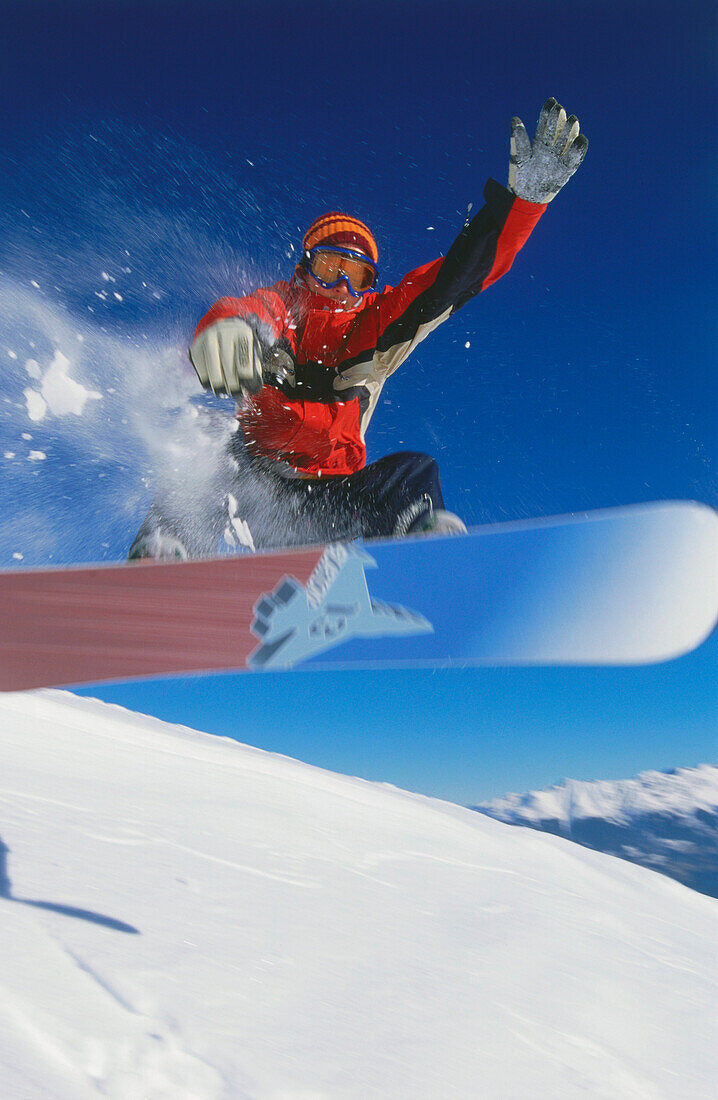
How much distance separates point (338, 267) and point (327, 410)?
59cm

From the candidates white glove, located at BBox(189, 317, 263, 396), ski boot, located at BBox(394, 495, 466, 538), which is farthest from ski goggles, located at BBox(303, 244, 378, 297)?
ski boot, located at BBox(394, 495, 466, 538)

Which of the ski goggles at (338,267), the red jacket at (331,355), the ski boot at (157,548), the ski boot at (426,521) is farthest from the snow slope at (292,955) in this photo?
the ski goggles at (338,267)

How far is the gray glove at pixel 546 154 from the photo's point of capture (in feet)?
6.55

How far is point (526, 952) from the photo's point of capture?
4625 millimetres

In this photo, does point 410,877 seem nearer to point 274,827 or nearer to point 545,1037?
point 274,827

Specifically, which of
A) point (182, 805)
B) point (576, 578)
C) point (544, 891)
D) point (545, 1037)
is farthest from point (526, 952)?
point (576, 578)

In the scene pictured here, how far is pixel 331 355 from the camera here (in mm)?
2516

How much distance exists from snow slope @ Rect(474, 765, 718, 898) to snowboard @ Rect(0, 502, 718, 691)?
52940 millimetres

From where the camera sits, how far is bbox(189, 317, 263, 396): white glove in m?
2.00

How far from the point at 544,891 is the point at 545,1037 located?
3282 millimetres

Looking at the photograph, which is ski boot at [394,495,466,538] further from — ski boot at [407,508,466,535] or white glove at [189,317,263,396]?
white glove at [189,317,263,396]

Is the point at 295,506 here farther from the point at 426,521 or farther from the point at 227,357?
the point at 227,357

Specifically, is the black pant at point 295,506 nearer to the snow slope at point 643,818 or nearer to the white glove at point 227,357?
the white glove at point 227,357

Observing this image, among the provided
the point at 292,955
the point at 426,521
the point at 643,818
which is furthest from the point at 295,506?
the point at 643,818
